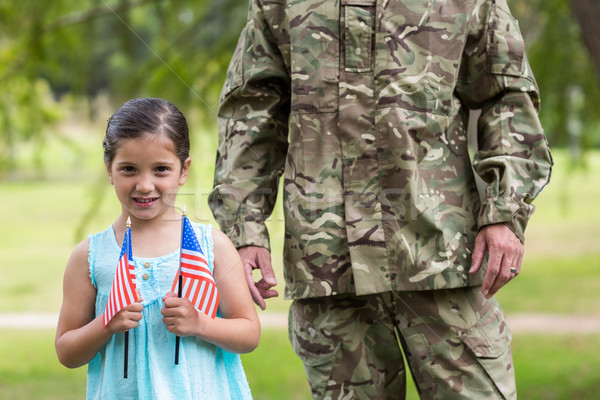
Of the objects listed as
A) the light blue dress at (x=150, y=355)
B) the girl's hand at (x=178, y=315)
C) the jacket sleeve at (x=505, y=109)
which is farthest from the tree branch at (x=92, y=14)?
the girl's hand at (x=178, y=315)

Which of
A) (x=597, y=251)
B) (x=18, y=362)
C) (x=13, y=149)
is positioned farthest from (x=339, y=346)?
(x=597, y=251)

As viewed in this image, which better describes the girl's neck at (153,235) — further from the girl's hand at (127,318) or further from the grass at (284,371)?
the grass at (284,371)

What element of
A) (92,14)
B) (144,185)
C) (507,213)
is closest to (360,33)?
(507,213)

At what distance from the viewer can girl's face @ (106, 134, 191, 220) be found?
5.73 feet

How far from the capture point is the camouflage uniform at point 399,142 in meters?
2.00

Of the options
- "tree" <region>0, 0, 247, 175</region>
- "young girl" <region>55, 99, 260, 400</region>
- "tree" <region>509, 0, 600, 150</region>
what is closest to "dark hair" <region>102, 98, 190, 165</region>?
"young girl" <region>55, 99, 260, 400</region>

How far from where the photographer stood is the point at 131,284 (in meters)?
1.64

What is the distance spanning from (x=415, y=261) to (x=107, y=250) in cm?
75

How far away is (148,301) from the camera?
5.73 ft

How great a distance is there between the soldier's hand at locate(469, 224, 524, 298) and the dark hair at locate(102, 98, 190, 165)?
2.51ft

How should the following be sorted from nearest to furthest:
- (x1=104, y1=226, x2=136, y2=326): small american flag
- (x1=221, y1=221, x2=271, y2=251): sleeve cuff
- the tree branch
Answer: (x1=104, y1=226, x2=136, y2=326): small american flag, (x1=221, y1=221, x2=271, y2=251): sleeve cuff, the tree branch

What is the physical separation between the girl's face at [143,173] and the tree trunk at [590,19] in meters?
2.79

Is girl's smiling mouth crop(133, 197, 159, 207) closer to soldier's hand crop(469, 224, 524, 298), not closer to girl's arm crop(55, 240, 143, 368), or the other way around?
girl's arm crop(55, 240, 143, 368)

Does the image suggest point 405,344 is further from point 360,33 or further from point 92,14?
point 92,14
